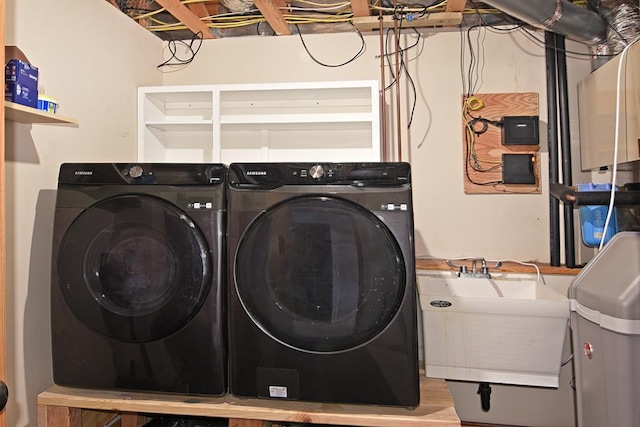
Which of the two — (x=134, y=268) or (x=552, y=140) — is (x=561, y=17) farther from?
(x=134, y=268)

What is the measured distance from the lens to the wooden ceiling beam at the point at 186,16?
6.42ft

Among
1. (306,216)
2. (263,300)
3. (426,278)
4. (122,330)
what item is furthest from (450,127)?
(122,330)

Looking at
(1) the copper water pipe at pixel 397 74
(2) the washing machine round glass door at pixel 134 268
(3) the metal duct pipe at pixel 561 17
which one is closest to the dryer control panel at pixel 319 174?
(2) the washing machine round glass door at pixel 134 268

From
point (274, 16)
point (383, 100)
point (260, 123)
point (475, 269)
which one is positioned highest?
point (274, 16)

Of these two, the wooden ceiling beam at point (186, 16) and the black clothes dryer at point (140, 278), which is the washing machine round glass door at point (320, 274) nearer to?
the black clothes dryer at point (140, 278)

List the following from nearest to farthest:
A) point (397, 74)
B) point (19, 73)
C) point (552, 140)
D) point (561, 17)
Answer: point (19, 73), point (561, 17), point (552, 140), point (397, 74)

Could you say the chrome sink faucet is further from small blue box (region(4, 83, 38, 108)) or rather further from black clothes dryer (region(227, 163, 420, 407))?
small blue box (region(4, 83, 38, 108))

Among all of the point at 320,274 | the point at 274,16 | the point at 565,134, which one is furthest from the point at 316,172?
the point at 565,134

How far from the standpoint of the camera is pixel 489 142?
7.32 ft

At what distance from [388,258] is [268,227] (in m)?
0.37

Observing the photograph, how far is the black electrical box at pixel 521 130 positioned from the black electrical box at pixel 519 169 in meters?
0.08

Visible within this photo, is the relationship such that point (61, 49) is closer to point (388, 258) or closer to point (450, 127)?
point (388, 258)

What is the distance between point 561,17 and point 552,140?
606 millimetres

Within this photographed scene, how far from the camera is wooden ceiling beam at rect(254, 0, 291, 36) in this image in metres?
1.98
